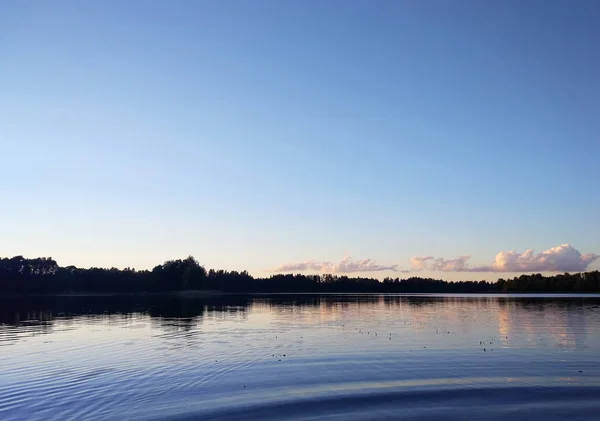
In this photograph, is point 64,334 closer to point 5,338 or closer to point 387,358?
point 5,338

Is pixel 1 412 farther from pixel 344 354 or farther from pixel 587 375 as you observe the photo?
pixel 587 375

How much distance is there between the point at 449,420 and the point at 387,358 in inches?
510

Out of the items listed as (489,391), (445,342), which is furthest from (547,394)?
(445,342)

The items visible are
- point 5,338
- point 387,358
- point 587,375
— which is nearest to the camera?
point 587,375

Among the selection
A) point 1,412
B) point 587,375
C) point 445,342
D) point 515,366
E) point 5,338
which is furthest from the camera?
point 5,338

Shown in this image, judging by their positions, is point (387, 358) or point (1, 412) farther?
point (387, 358)

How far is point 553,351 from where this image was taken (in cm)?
3200

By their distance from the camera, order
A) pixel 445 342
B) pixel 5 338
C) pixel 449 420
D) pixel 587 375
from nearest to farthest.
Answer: pixel 449 420, pixel 587 375, pixel 445 342, pixel 5 338

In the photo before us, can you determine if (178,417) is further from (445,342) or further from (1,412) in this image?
(445,342)

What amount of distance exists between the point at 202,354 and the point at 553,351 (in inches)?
882

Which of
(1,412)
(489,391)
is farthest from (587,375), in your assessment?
(1,412)

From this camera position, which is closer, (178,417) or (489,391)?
(178,417)

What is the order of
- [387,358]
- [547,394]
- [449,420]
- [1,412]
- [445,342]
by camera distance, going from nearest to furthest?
1. [449,420]
2. [1,412]
3. [547,394]
4. [387,358]
5. [445,342]

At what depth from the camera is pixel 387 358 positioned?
29.3m
